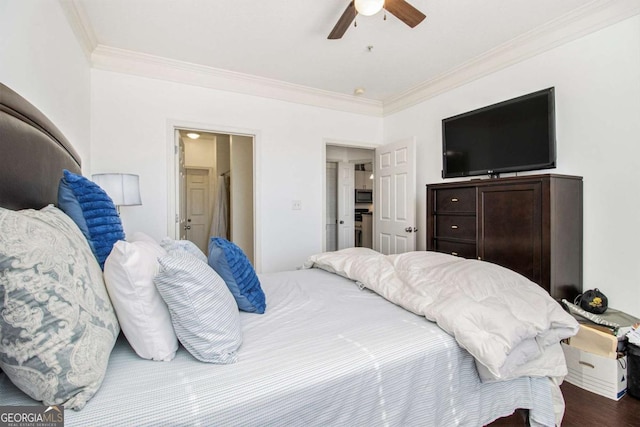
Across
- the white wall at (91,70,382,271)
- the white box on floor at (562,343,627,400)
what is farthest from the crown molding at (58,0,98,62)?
the white box on floor at (562,343,627,400)

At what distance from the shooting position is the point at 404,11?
189 centimetres

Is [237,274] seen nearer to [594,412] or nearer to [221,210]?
[594,412]

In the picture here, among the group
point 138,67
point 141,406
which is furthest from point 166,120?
point 141,406

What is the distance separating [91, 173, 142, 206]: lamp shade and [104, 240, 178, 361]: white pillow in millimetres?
1702

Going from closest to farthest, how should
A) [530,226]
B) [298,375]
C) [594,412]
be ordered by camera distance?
[298,375] < [594,412] < [530,226]

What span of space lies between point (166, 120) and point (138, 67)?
53 centimetres

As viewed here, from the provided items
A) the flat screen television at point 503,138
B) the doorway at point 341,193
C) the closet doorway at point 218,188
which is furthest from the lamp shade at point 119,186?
the doorway at point 341,193

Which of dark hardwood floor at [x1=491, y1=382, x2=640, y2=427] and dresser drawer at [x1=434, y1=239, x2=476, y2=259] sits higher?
dresser drawer at [x1=434, y1=239, x2=476, y2=259]

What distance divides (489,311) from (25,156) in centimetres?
188

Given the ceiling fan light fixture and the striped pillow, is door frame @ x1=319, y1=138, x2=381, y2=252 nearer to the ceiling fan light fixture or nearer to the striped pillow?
the ceiling fan light fixture

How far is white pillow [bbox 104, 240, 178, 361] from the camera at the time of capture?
0.94 m

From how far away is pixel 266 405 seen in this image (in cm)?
84

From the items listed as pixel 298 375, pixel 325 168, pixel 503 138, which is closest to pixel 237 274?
pixel 298 375

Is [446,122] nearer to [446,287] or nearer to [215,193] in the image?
[446,287]
